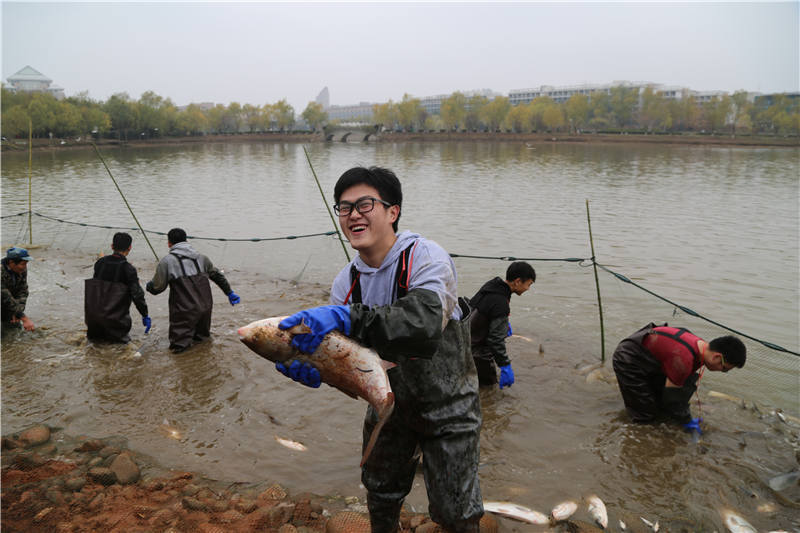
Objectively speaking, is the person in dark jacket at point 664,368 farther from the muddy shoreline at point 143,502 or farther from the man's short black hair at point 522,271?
the muddy shoreline at point 143,502

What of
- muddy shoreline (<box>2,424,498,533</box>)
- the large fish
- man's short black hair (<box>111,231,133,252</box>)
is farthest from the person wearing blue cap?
the large fish

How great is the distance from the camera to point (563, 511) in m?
4.04

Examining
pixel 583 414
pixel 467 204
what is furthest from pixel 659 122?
pixel 583 414

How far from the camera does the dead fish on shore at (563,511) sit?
3.96 m

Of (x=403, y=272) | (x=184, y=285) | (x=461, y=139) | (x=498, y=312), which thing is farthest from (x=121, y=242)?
(x=461, y=139)

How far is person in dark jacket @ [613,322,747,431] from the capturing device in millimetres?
4773

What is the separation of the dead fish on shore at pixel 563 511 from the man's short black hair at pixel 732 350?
6.37 ft

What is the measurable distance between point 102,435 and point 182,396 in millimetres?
1004

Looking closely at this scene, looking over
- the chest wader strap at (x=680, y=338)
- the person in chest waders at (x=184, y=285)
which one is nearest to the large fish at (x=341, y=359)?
the chest wader strap at (x=680, y=338)

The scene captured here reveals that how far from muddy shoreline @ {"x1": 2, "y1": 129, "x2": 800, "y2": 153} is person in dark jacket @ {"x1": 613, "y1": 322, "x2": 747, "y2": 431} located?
63770 millimetres

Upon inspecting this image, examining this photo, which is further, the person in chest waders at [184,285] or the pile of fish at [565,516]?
the person in chest waders at [184,285]

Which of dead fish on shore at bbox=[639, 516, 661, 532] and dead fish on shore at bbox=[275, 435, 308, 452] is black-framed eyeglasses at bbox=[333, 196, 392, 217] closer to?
dead fish on shore at bbox=[275, 435, 308, 452]

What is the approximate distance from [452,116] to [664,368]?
126m

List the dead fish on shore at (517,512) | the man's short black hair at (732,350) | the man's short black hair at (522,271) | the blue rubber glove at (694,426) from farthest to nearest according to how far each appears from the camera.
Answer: the man's short black hair at (522,271) → the blue rubber glove at (694,426) → the man's short black hair at (732,350) → the dead fish on shore at (517,512)
